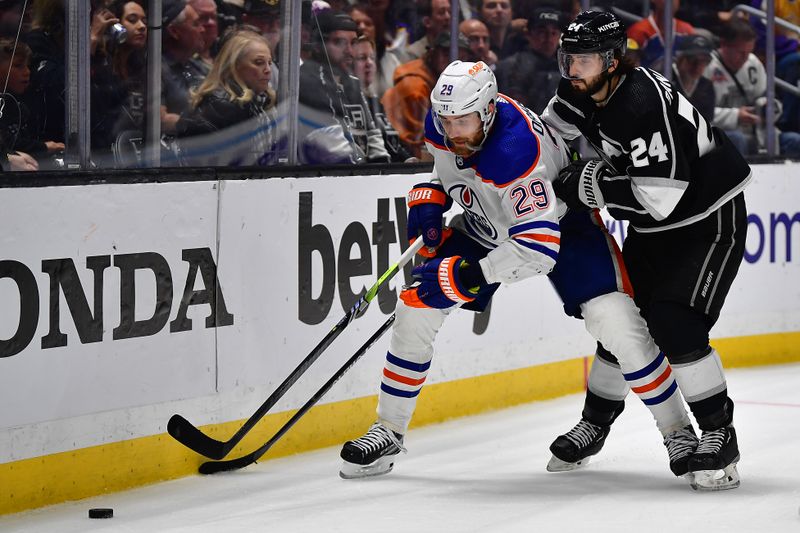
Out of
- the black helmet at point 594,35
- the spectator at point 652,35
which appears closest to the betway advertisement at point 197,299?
the black helmet at point 594,35

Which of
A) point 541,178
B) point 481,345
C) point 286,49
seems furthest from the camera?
point 481,345

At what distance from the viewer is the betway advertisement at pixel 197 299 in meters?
3.56

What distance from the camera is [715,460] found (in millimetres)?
3596

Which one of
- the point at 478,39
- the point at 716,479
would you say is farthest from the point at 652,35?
the point at 716,479

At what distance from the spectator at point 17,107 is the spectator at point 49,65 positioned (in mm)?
25

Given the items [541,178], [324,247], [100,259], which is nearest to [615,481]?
[541,178]

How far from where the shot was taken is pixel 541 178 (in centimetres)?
361

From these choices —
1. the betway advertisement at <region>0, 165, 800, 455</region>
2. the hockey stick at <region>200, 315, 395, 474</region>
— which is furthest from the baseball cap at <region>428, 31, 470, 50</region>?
the hockey stick at <region>200, 315, 395, 474</region>

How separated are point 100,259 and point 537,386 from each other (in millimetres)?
2184

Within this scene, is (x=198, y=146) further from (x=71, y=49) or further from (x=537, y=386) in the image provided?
(x=537, y=386)

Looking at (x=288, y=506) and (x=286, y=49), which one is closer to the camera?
(x=288, y=506)

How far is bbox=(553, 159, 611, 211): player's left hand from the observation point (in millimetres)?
3619

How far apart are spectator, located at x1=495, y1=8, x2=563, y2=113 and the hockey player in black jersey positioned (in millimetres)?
1775

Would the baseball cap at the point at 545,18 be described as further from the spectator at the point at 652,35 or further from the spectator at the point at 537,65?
the spectator at the point at 652,35
